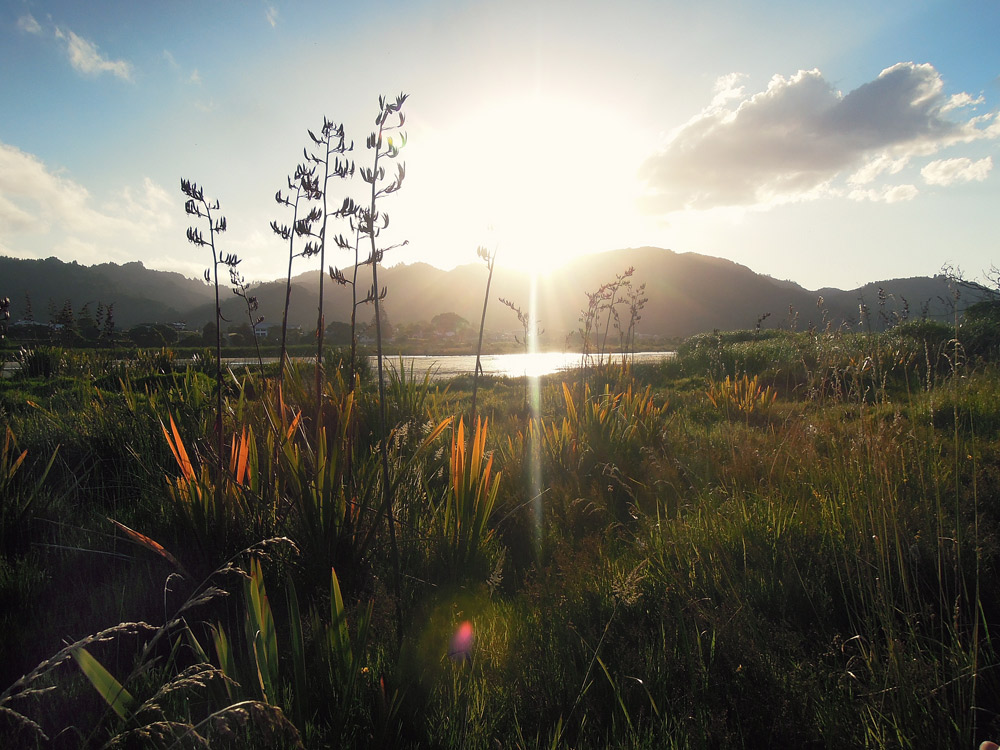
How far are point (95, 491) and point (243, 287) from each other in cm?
194

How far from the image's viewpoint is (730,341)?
1592cm

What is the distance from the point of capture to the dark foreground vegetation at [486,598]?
4.37 feet

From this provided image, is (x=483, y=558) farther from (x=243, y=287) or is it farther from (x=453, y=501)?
(x=243, y=287)

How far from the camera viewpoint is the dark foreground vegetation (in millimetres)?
1332

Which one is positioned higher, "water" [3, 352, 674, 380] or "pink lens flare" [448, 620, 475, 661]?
"water" [3, 352, 674, 380]

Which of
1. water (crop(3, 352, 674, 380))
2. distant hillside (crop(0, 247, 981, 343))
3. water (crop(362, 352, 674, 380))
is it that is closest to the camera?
water (crop(3, 352, 674, 380))

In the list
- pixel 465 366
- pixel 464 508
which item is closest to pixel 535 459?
pixel 464 508

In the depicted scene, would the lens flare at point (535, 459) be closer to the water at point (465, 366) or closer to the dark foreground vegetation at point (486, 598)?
the dark foreground vegetation at point (486, 598)

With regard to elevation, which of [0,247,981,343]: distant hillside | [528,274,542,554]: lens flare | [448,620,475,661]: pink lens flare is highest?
[0,247,981,343]: distant hillside

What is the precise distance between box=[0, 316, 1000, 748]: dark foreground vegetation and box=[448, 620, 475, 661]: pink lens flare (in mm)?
11

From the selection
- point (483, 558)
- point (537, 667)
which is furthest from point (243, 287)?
point (537, 667)

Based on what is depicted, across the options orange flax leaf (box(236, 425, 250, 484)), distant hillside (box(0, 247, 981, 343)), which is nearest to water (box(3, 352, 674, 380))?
orange flax leaf (box(236, 425, 250, 484))

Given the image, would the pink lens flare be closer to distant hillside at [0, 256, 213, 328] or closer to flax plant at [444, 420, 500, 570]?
flax plant at [444, 420, 500, 570]

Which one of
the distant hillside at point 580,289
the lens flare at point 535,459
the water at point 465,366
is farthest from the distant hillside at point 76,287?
the lens flare at point 535,459
